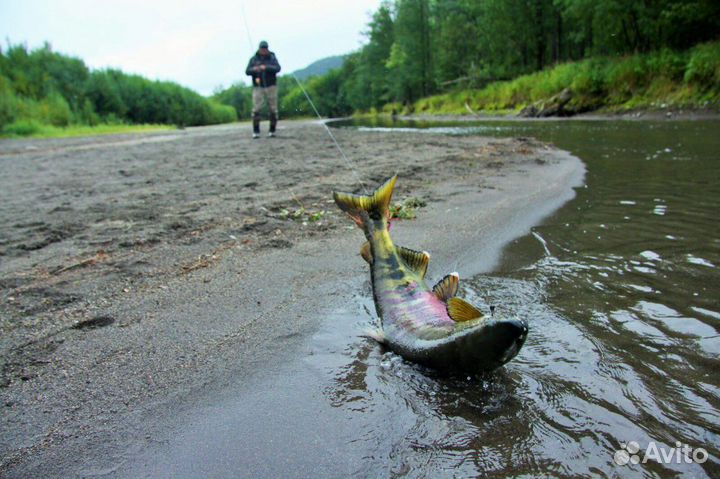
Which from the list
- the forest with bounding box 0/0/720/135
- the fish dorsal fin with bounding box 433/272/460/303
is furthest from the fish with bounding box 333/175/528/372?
the forest with bounding box 0/0/720/135

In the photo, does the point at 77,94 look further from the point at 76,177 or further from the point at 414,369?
the point at 414,369

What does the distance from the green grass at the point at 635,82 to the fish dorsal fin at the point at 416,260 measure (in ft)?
59.6

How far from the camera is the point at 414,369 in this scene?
2.45 m

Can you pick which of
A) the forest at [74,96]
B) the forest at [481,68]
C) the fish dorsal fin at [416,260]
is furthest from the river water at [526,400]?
the forest at [74,96]

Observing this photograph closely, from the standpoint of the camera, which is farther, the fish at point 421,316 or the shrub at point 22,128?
the shrub at point 22,128

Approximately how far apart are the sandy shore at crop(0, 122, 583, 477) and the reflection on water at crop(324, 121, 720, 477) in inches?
23.1

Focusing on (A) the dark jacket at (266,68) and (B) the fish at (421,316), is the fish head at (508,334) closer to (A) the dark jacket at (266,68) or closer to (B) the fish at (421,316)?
(B) the fish at (421,316)

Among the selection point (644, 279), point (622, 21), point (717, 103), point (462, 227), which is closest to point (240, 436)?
point (644, 279)

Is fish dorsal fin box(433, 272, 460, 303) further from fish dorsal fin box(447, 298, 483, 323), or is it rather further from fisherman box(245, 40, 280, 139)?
fisherman box(245, 40, 280, 139)

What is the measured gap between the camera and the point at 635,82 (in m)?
21.6

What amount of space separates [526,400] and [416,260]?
126cm

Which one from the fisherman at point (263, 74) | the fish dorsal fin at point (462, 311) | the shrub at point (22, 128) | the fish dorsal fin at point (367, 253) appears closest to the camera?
the fish dorsal fin at point (462, 311)

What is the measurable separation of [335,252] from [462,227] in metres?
1.51

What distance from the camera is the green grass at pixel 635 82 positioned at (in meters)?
17.5
